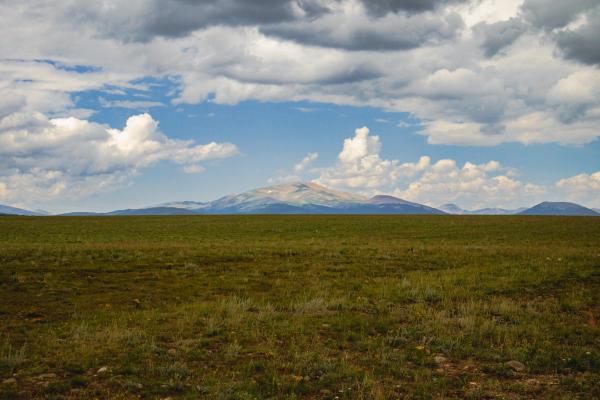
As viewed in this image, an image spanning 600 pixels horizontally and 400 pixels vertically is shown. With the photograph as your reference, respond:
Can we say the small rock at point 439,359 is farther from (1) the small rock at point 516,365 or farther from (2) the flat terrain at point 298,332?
(1) the small rock at point 516,365

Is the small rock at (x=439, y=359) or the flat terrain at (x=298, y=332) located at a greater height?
the flat terrain at (x=298, y=332)

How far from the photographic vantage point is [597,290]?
18.2 metres

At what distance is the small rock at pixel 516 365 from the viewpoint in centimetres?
1005

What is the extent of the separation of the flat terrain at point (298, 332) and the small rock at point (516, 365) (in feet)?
0.11

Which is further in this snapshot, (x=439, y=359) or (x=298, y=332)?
(x=298, y=332)

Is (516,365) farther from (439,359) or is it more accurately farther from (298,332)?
(298,332)

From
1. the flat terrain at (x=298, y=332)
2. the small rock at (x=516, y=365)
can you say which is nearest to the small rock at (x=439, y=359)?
the flat terrain at (x=298, y=332)

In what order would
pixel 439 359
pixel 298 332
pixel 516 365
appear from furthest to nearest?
1. pixel 298 332
2. pixel 439 359
3. pixel 516 365

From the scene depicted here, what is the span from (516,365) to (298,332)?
5390 millimetres

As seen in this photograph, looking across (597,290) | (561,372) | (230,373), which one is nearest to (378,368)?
(230,373)

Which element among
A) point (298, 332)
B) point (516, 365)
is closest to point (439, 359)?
point (516, 365)

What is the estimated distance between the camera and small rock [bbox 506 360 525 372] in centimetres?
1005

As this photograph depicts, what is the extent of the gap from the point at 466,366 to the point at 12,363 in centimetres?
981

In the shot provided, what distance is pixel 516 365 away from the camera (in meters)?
10.2
